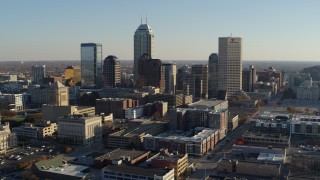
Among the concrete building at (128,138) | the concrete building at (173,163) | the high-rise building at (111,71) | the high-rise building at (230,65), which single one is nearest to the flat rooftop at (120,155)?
the concrete building at (173,163)

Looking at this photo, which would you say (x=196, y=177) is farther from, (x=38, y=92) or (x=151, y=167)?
(x=38, y=92)

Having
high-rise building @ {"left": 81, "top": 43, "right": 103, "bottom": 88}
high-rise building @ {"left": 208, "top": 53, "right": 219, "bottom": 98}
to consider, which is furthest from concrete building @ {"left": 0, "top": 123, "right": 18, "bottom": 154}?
high-rise building @ {"left": 81, "top": 43, "right": 103, "bottom": 88}

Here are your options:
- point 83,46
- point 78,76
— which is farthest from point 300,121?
point 78,76

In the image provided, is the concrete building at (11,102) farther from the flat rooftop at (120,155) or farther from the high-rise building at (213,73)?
the high-rise building at (213,73)

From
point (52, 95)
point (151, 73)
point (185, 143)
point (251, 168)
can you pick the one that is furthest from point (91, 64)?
point (251, 168)

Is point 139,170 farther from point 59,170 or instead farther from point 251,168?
point 251,168

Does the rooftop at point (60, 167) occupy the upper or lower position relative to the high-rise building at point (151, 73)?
lower
